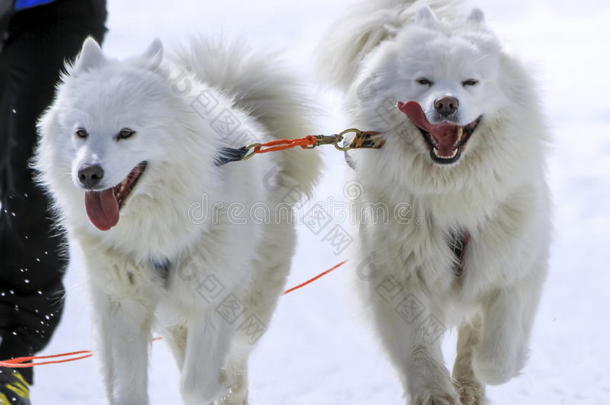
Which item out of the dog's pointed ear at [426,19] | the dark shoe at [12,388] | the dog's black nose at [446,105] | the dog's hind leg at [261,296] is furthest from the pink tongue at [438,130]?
the dark shoe at [12,388]

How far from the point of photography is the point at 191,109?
3.14 m

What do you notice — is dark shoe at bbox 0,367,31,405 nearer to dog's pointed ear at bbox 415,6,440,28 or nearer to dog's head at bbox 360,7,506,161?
dog's head at bbox 360,7,506,161

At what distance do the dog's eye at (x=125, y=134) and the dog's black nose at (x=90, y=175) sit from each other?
16 cm

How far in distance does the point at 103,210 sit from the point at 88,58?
21.7 inches

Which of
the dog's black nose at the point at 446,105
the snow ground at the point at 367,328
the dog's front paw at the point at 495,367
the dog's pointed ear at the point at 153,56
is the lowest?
the snow ground at the point at 367,328

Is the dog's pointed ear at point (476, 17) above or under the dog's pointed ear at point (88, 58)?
under

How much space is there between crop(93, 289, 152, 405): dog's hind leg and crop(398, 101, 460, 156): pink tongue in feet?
3.86

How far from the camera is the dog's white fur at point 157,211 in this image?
2959 mm

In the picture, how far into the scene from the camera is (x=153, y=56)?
321 centimetres

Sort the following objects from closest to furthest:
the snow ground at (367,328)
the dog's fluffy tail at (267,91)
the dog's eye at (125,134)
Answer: the dog's eye at (125,134)
the dog's fluffy tail at (267,91)
the snow ground at (367,328)

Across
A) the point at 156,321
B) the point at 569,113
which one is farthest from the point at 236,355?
the point at 569,113

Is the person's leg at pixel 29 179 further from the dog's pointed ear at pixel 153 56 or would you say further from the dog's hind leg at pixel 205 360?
the dog's hind leg at pixel 205 360

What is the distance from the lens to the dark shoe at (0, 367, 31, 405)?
3619 millimetres

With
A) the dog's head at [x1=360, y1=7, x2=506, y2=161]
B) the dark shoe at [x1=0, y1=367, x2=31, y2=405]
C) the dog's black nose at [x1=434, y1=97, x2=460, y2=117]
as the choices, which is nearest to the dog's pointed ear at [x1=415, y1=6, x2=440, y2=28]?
the dog's head at [x1=360, y1=7, x2=506, y2=161]
